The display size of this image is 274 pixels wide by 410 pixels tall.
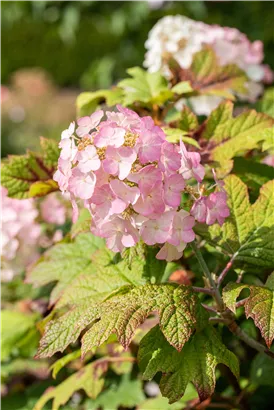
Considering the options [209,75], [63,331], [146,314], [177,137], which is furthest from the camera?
[209,75]

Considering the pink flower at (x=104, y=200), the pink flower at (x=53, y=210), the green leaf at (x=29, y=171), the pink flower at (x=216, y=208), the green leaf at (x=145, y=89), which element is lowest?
the pink flower at (x=53, y=210)

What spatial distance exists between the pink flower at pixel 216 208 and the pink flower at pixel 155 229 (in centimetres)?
7

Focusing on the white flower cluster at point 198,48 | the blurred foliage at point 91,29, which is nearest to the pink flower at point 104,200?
the white flower cluster at point 198,48

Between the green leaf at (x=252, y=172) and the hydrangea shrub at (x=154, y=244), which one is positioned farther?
the green leaf at (x=252, y=172)

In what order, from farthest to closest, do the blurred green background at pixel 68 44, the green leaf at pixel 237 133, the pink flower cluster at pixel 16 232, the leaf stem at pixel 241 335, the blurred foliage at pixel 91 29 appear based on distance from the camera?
1. the blurred foliage at pixel 91 29
2. the blurred green background at pixel 68 44
3. the pink flower cluster at pixel 16 232
4. the green leaf at pixel 237 133
5. the leaf stem at pixel 241 335

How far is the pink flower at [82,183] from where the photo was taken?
0.97 metres

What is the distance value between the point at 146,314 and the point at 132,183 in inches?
7.8

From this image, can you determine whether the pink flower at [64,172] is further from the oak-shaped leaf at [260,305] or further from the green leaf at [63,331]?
the oak-shaped leaf at [260,305]

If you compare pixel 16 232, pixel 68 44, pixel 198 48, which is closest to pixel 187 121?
pixel 16 232

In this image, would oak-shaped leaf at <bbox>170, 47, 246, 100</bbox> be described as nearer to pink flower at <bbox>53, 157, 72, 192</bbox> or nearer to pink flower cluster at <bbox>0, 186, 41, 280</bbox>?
pink flower cluster at <bbox>0, 186, 41, 280</bbox>

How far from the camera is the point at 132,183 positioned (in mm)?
988

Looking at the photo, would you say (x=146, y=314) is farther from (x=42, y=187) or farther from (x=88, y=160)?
(x=42, y=187)

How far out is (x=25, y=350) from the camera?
155cm

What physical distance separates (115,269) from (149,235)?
0.72 feet
